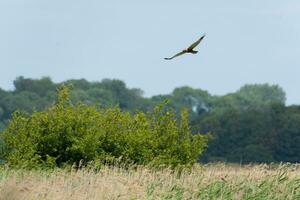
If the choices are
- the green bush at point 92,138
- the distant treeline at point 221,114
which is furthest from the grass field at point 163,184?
the distant treeline at point 221,114

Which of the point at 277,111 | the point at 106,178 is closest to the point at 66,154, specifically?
the point at 106,178

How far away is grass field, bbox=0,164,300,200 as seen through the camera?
22.6 meters

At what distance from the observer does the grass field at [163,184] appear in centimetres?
2262

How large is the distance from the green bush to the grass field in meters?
7.56

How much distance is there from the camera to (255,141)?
95.3 metres

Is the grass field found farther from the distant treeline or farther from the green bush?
the distant treeline

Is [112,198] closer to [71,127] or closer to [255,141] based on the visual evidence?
Answer: [71,127]

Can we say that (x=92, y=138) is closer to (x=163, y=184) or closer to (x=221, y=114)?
(x=163, y=184)

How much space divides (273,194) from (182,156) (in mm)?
11360

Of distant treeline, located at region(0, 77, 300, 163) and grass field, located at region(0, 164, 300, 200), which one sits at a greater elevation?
distant treeline, located at region(0, 77, 300, 163)

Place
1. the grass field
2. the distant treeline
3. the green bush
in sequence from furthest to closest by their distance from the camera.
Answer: the distant treeline, the green bush, the grass field

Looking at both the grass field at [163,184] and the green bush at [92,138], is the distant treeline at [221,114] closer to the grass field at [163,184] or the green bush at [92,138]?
the green bush at [92,138]

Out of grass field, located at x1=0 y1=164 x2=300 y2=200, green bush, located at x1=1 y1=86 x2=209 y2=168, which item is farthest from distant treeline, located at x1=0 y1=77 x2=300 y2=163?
grass field, located at x1=0 y1=164 x2=300 y2=200

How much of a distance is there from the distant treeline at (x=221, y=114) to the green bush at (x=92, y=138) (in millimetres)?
20177
